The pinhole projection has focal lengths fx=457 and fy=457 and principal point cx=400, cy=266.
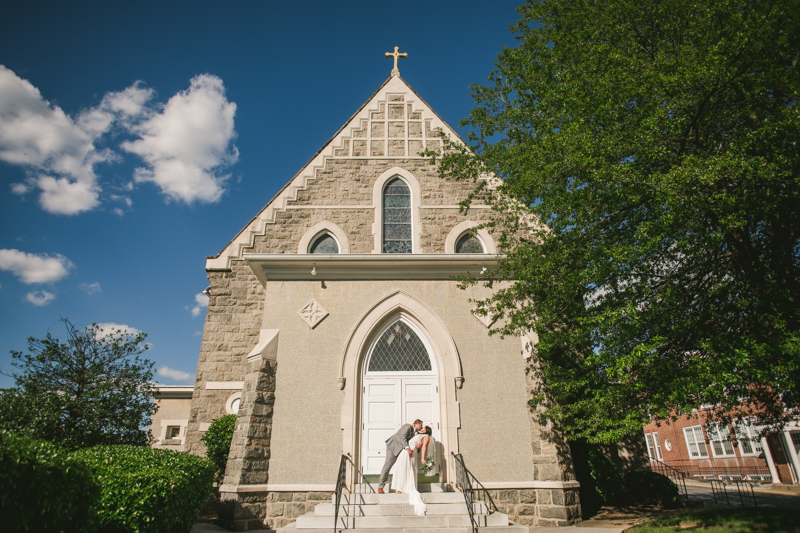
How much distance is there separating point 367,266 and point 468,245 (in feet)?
9.91

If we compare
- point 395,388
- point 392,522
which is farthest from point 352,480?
point 395,388

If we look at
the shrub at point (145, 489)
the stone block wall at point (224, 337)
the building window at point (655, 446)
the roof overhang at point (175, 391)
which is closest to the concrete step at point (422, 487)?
the shrub at point (145, 489)

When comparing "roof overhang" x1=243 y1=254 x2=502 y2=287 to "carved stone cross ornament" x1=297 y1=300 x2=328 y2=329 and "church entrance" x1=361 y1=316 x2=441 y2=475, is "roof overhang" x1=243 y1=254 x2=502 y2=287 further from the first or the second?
"church entrance" x1=361 y1=316 x2=441 y2=475

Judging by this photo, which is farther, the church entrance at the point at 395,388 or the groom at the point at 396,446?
the church entrance at the point at 395,388

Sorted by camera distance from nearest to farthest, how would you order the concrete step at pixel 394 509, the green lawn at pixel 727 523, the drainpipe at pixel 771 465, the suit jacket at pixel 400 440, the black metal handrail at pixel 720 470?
1. the green lawn at pixel 727 523
2. the concrete step at pixel 394 509
3. the suit jacket at pixel 400 440
4. the drainpipe at pixel 771 465
5. the black metal handrail at pixel 720 470

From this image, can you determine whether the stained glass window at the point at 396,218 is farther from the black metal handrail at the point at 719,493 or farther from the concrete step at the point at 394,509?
the black metal handrail at the point at 719,493

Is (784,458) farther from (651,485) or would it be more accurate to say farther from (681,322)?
(681,322)

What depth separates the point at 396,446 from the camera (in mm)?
8492

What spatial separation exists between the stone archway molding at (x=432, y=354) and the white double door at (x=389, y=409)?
159 millimetres

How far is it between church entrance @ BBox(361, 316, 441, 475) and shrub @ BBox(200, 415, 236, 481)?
322 cm

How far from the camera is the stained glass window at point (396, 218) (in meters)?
12.2

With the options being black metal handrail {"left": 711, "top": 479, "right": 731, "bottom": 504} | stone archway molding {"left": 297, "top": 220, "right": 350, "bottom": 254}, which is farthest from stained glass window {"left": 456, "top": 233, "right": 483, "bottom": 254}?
black metal handrail {"left": 711, "top": 479, "right": 731, "bottom": 504}

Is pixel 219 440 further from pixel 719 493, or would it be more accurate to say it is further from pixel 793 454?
pixel 793 454

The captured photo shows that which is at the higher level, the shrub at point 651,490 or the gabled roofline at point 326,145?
the gabled roofline at point 326,145
